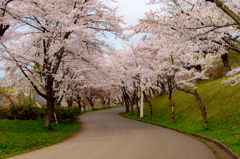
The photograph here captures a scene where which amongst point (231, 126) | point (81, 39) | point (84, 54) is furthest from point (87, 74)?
point (231, 126)

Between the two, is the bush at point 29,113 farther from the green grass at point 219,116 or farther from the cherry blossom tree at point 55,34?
the green grass at point 219,116

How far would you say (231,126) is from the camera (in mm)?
11312

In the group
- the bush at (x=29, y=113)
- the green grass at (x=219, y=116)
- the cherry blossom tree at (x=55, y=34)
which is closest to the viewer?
the green grass at (x=219, y=116)

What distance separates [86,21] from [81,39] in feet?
5.42

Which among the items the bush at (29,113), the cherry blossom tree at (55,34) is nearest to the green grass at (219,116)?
the cherry blossom tree at (55,34)

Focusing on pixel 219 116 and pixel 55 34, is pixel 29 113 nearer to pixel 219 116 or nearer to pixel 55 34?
pixel 55 34

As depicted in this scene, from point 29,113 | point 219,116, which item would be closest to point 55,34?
point 29,113

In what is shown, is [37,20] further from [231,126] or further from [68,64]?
[231,126]

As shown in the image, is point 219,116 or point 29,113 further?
point 29,113

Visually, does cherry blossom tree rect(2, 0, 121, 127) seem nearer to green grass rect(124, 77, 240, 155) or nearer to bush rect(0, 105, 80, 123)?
bush rect(0, 105, 80, 123)

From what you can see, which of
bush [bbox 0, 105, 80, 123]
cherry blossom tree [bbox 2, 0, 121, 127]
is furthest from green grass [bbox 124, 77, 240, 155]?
bush [bbox 0, 105, 80, 123]

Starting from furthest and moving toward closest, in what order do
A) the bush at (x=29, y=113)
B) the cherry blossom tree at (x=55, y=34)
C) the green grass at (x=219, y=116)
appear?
the bush at (x=29, y=113) < the cherry blossom tree at (x=55, y=34) < the green grass at (x=219, y=116)

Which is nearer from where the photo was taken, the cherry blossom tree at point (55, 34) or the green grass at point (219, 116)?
the green grass at point (219, 116)

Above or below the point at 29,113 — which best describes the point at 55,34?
above
